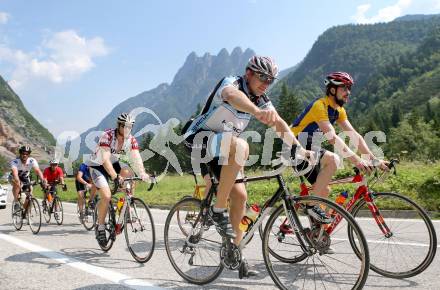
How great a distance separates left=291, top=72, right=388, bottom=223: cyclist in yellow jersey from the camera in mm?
5074

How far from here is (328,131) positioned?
17.0 ft

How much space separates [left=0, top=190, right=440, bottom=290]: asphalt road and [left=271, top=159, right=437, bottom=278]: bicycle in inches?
6.6

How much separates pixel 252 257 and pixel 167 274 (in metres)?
1.46

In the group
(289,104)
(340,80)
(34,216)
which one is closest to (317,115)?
(340,80)

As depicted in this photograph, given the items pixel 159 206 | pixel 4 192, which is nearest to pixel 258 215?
pixel 159 206

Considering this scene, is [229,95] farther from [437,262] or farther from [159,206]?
[159,206]

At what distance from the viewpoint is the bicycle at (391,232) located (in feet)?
15.1

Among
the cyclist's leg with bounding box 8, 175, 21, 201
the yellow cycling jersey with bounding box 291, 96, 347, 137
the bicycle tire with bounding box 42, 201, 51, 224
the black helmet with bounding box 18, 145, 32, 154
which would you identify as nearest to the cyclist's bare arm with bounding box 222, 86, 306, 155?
the yellow cycling jersey with bounding box 291, 96, 347, 137

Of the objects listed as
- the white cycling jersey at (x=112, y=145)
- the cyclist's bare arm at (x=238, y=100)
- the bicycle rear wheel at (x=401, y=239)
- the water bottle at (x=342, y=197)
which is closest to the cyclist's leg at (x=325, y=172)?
the water bottle at (x=342, y=197)

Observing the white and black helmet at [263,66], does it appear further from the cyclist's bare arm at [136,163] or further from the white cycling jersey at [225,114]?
the cyclist's bare arm at [136,163]

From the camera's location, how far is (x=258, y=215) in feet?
14.7

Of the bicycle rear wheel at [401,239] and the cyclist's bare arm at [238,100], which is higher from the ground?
the cyclist's bare arm at [238,100]

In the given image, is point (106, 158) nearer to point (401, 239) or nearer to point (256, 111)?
point (256, 111)

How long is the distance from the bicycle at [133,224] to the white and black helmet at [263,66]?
9.22 feet
